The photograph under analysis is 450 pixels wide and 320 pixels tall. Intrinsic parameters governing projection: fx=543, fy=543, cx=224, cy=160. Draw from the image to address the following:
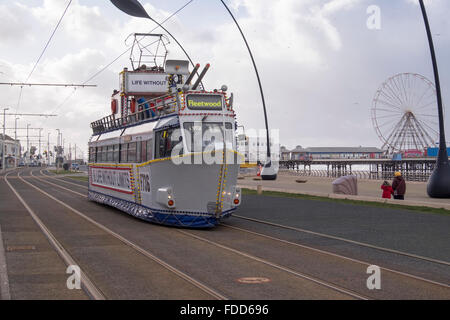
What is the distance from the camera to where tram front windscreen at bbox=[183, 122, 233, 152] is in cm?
1493

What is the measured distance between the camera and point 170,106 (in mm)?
15773

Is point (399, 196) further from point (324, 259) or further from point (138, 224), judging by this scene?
point (324, 259)

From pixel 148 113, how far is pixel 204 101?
297 centimetres

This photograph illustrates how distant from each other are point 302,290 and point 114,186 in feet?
45.5

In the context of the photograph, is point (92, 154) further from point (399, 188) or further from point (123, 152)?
point (399, 188)

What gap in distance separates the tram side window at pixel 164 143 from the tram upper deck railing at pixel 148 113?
Result: 0.60 metres

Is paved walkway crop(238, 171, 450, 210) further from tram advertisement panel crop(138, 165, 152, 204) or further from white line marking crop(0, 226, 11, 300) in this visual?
white line marking crop(0, 226, 11, 300)

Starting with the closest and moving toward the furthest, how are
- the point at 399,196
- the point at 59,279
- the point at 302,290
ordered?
the point at 302,290 → the point at 59,279 → the point at 399,196

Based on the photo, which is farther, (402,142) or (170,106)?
(402,142)

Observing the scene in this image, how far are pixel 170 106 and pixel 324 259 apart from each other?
6968 mm

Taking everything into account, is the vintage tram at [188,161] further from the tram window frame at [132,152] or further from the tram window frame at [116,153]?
the tram window frame at [116,153]
